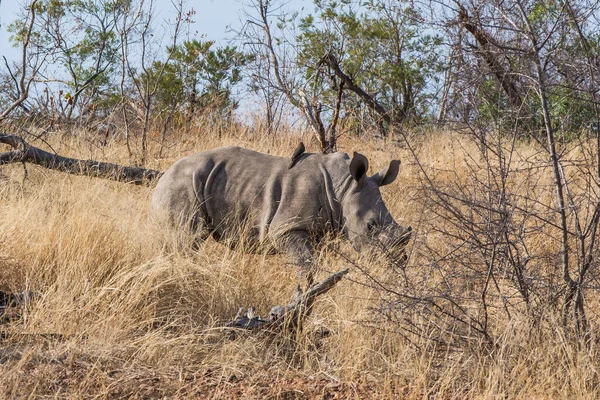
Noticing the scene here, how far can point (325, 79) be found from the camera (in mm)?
13789

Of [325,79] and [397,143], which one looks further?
[325,79]

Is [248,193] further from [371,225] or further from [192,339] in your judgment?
[192,339]

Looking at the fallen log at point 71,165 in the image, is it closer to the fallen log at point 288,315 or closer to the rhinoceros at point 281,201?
the rhinoceros at point 281,201

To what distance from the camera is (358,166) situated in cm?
612

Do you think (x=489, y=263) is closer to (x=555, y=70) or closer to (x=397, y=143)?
(x=555, y=70)

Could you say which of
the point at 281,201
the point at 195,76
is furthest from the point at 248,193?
the point at 195,76

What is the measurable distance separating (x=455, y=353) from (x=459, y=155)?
6474 millimetres

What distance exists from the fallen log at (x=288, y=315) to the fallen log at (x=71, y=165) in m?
3.82

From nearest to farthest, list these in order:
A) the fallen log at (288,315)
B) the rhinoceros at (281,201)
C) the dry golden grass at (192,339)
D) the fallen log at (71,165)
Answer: the dry golden grass at (192,339)
the fallen log at (288,315)
the rhinoceros at (281,201)
the fallen log at (71,165)

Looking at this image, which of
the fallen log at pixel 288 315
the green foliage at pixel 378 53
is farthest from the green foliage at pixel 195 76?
the fallen log at pixel 288 315

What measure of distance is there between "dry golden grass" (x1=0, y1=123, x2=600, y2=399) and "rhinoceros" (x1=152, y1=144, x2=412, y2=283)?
187 millimetres

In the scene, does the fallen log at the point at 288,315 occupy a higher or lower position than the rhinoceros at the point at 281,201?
lower

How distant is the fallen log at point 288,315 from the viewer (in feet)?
15.8

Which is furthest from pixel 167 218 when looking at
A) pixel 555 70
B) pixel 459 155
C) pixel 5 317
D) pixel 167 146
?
pixel 459 155
